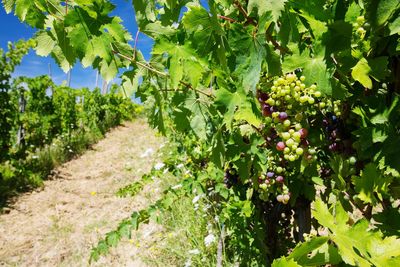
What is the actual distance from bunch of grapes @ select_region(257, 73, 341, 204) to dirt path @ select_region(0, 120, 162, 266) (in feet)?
8.42

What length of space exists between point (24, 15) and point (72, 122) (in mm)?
11045

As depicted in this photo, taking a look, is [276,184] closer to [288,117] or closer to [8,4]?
[288,117]

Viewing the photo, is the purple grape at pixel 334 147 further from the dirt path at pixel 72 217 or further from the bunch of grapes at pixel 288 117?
the dirt path at pixel 72 217

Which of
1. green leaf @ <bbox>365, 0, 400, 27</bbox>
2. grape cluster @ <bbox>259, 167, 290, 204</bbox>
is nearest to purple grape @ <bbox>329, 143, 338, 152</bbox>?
grape cluster @ <bbox>259, 167, 290, 204</bbox>

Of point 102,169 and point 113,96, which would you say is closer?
point 102,169

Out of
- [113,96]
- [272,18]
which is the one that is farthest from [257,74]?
[113,96]

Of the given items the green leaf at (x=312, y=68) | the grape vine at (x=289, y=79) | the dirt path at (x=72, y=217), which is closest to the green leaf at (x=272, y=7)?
the grape vine at (x=289, y=79)

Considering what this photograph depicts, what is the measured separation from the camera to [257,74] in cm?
104

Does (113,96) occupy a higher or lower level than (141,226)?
higher

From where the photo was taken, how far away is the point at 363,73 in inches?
45.9

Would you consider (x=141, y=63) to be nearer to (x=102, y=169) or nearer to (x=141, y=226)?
(x=141, y=226)

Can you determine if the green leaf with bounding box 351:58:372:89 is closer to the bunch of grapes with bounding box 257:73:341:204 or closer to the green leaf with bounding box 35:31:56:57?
the bunch of grapes with bounding box 257:73:341:204

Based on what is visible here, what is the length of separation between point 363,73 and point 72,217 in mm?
5657

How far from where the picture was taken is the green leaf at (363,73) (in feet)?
3.80
